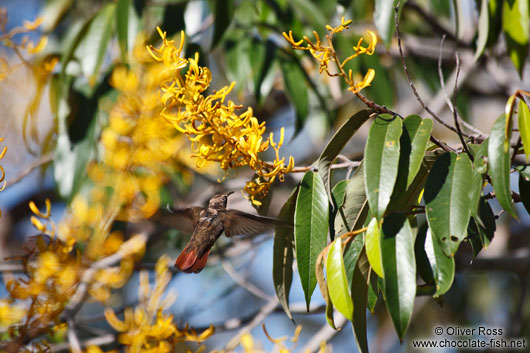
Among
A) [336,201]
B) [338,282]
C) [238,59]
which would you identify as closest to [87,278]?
[238,59]

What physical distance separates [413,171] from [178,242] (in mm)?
1653

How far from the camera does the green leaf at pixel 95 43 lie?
5.06 ft

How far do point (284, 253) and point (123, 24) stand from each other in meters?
0.80

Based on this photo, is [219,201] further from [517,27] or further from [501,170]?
[517,27]

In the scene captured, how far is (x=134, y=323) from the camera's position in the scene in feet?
4.72

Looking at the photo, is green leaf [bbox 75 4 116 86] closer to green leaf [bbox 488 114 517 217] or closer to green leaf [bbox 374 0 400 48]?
green leaf [bbox 374 0 400 48]

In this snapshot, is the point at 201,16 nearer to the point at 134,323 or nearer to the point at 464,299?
the point at 134,323

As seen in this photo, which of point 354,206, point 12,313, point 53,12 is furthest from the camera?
point 53,12

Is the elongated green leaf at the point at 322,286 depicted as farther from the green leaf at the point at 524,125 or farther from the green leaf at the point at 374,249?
the green leaf at the point at 524,125

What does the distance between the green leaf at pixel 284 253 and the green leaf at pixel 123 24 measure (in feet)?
2.39

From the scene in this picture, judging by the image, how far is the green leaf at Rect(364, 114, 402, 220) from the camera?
751 millimetres

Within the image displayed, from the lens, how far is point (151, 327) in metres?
1.36

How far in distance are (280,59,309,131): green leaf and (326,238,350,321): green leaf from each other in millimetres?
867

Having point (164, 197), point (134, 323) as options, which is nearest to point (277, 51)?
point (164, 197)
